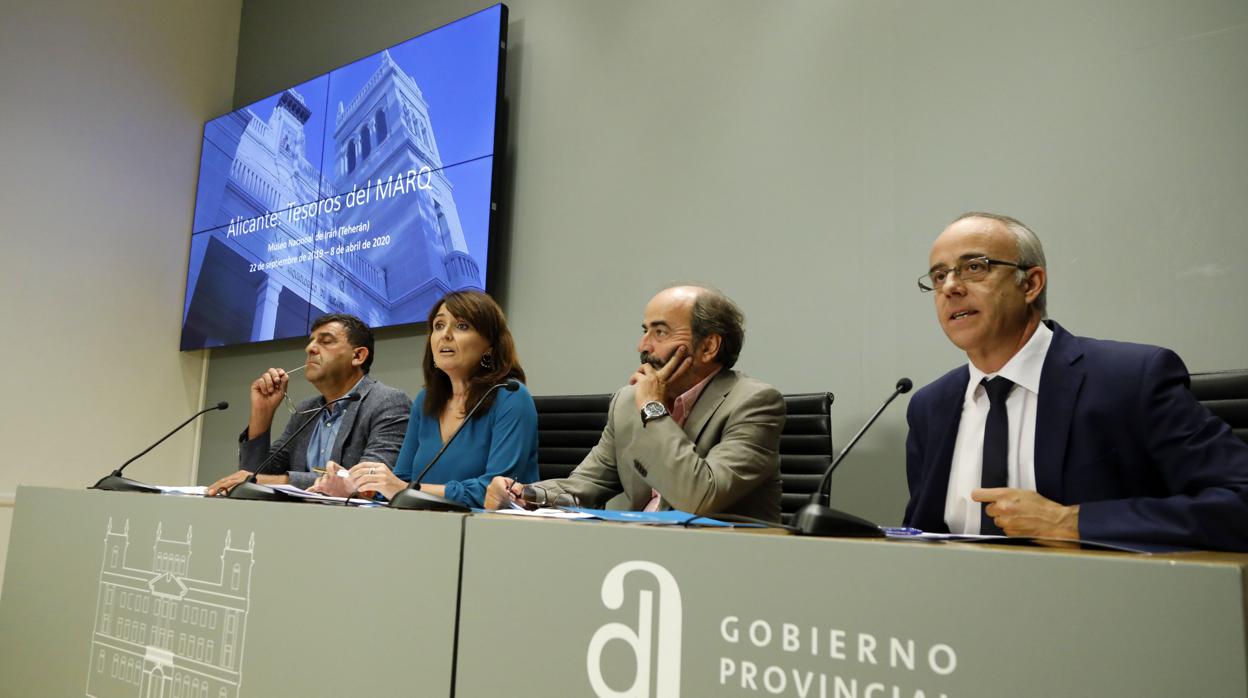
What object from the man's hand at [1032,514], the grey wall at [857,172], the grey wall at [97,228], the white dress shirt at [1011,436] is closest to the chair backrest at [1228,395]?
the grey wall at [857,172]

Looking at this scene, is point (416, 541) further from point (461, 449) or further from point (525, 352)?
point (525, 352)

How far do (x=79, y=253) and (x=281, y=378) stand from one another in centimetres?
191

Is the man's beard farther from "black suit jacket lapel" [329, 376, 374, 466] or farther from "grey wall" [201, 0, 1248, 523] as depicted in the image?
"black suit jacket lapel" [329, 376, 374, 466]

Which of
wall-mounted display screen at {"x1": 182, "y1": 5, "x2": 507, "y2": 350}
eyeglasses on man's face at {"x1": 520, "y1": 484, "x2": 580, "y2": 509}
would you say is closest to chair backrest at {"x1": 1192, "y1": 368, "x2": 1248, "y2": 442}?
eyeglasses on man's face at {"x1": 520, "y1": 484, "x2": 580, "y2": 509}

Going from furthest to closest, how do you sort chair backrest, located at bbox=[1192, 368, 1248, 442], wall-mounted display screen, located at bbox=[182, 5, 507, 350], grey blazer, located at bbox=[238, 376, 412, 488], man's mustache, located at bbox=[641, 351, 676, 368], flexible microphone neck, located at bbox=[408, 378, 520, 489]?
wall-mounted display screen, located at bbox=[182, 5, 507, 350]
grey blazer, located at bbox=[238, 376, 412, 488]
man's mustache, located at bbox=[641, 351, 676, 368]
chair backrest, located at bbox=[1192, 368, 1248, 442]
flexible microphone neck, located at bbox=[408, 378, 520, 489]

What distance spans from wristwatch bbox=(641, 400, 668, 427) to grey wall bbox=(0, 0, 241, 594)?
3364 millimetres

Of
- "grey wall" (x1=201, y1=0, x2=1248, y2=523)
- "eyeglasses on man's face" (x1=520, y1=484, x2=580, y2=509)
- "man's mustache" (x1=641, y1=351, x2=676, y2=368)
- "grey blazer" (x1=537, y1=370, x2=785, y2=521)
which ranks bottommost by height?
"eyeglasses on man's face" (x1=520, y1=484, x2=580, y2=509)

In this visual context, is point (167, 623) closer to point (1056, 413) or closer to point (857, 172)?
point (1056, 413)

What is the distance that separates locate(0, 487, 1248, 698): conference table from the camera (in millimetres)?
676

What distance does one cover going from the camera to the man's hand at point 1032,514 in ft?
3.93

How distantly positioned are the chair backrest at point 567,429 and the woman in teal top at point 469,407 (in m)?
0.34

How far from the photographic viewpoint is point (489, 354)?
8.07 feet

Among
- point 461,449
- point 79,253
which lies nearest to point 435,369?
point 461,449

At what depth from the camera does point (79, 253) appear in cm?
406
